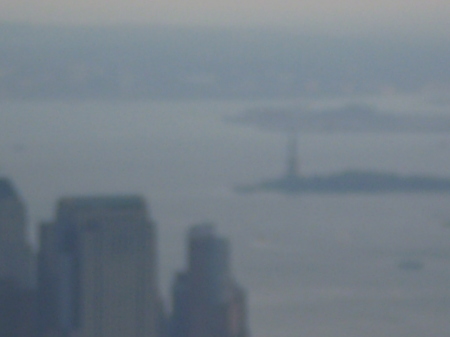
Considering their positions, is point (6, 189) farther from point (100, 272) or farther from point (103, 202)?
point (100, 272)

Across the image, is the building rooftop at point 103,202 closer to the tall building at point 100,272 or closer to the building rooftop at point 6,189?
the tall building at point 100,272

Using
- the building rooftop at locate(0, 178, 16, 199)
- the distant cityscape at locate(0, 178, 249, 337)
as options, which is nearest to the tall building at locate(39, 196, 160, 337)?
the distant cityscape at locate(0, 178, 249, 337)

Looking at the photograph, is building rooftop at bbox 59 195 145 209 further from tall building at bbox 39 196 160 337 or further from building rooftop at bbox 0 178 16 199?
building rooftop at bbox 0 178 16 199

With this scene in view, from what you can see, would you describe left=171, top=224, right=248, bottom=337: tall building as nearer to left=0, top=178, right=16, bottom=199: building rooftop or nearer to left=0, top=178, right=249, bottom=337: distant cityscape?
left=0, top=178, right=249, bottom=337: distant cityscape

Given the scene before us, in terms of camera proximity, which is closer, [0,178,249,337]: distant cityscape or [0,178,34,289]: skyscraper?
[0,178,249,337]: distant cityscape

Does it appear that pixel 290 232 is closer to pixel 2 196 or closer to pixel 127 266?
pixel 127 266

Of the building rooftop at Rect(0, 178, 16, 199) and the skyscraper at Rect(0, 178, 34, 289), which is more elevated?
the building rooftop at Rect(0, 178, 16, 199)

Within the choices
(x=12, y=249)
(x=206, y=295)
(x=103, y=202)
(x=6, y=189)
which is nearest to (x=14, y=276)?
(x=12, y=249)

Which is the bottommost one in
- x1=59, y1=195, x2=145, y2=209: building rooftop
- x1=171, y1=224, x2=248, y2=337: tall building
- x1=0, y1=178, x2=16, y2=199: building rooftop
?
x1=171, y1=224, x2=248, y2=337: tall building
